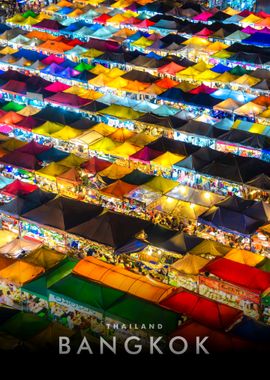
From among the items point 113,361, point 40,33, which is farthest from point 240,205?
point 40,33

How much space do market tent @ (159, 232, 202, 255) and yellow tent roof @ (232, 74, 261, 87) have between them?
1010 centimetres

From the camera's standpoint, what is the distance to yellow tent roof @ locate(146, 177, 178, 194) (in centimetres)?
1570

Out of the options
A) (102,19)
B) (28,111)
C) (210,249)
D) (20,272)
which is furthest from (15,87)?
(210,249)

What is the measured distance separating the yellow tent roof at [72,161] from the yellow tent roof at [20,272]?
4.61 meters

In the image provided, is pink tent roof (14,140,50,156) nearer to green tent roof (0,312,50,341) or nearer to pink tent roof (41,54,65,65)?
green tent roof (0,312,50,341)

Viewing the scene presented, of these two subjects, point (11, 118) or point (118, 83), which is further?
point (118, 83)

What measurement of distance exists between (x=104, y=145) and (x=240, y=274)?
708 cm

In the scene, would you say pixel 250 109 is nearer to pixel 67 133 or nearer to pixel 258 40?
pixel 67 133

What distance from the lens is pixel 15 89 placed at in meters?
22.1

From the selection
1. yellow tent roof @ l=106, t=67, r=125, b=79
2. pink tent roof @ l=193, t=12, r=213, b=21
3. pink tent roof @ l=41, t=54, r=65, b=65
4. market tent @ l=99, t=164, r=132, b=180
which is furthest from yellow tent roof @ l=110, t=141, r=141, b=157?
pink tent roof @ l=193, t=12, r=213, b=21

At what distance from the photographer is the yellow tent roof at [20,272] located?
12.6m

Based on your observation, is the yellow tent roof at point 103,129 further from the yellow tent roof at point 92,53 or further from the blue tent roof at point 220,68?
the yellow tent roof at point 92,53

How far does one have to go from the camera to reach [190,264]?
12.9 meters

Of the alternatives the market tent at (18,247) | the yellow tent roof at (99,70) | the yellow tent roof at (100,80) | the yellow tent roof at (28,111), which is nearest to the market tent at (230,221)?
the market tent at (18,247)
